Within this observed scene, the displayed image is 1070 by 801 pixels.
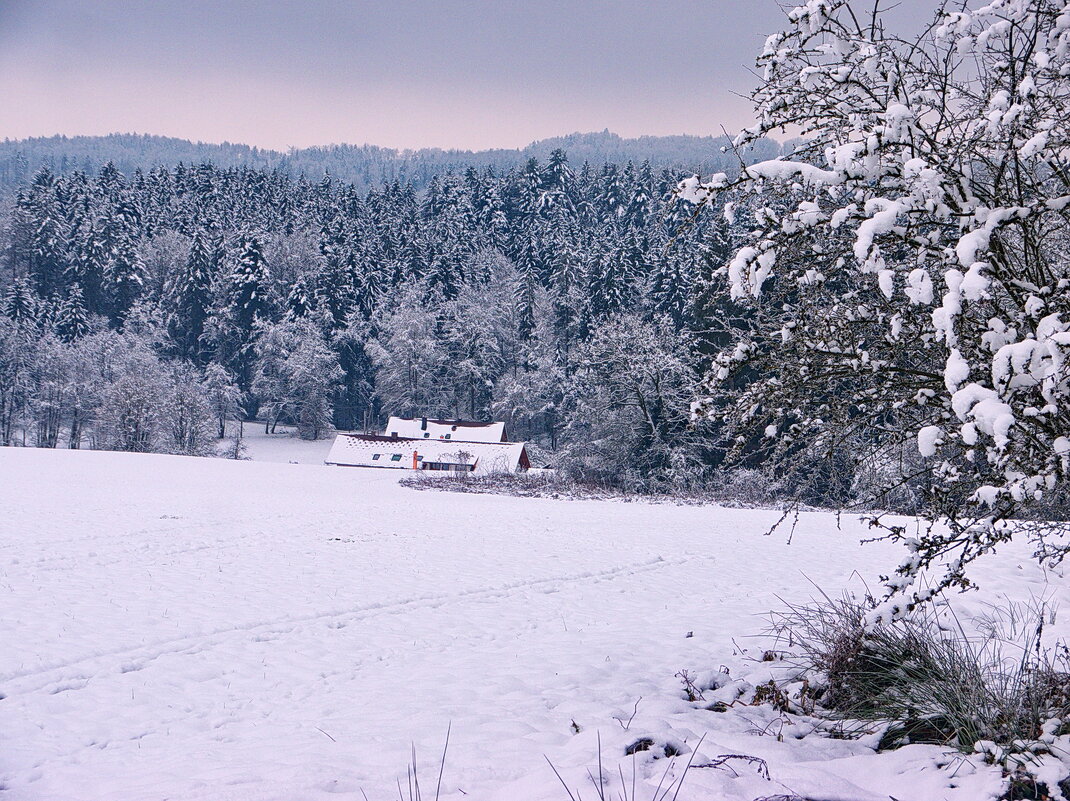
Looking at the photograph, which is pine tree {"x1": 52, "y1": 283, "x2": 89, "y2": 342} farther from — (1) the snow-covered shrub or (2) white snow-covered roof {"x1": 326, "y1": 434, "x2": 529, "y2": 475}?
(1) the snow-covered shrub

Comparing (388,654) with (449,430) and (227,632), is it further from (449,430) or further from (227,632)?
(449,430)

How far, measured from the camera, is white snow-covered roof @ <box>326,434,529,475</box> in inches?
1730

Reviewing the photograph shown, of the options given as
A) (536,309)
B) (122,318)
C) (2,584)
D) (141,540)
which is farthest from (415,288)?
(2,584)

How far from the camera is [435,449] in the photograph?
47.4 meters

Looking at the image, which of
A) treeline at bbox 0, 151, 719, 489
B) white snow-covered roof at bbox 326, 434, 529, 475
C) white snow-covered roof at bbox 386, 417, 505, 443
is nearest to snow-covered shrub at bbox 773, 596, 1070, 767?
treeline at bbox 0, 151, 719, 489

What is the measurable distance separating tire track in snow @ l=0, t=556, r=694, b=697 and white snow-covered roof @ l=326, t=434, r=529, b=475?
90.9 ft

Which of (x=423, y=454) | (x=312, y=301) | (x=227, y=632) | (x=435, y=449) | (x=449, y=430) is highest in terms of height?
(x=312, y=301)

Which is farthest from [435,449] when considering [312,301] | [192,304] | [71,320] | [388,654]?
[71,320]

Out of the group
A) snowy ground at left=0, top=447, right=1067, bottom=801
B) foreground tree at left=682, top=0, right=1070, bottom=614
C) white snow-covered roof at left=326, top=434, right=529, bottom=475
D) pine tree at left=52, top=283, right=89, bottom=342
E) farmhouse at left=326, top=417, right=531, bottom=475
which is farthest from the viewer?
pine tree at left=52, top=283, right=89, bottom=342

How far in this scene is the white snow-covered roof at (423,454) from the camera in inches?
1730

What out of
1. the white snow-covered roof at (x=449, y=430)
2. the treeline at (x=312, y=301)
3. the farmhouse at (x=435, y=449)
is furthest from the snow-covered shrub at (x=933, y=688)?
the white snow-covered roof at (x=449, y=430)

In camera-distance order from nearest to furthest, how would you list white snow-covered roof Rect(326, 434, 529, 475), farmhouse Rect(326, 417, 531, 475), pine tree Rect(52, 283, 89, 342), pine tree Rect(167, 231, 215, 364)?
white snow-covered roof Rect(326, 434, 529, 475)
farmhouse Rect(326, 417, 531, 475)
pine tree Rect(52, 283, 89, 342)
pine tree Rect(167, 231, 215, 364)

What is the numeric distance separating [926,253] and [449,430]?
48662 mm

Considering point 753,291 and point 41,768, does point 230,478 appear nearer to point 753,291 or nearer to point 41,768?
point 41,768
